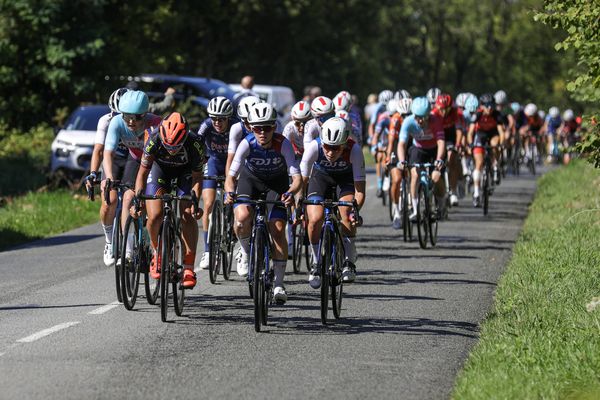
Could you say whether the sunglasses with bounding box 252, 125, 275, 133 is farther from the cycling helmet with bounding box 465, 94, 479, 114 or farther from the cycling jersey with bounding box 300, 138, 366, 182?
the cycling helmet with bounding box 465, 94, 479, 114

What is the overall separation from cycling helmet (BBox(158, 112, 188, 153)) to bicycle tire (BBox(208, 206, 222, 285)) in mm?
2486

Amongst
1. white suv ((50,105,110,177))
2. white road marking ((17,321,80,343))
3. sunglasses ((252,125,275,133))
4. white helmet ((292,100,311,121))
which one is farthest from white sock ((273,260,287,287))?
white suv ((50,105,110,177))

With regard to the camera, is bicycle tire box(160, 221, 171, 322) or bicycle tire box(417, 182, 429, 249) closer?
bicycle tire box(160, 221, 171, 322)

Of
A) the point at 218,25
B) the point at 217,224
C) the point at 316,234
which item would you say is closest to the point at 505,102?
the point at 217,224

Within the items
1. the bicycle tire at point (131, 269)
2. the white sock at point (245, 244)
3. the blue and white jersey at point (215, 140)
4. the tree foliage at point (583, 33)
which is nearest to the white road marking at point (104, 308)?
the bicycle tire at point (131, 269)

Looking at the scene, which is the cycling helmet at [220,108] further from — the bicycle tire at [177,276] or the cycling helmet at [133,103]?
the bicycle tire at [177,276]

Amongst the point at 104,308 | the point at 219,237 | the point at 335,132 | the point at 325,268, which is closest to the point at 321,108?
the point at 219,237

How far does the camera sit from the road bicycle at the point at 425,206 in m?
18.3

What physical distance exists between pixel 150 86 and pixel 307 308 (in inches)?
863

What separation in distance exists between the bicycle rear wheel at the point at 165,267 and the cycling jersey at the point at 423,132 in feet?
24.4

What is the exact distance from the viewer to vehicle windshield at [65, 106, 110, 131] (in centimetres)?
2766

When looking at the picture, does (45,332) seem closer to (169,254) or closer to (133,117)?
(169,254)

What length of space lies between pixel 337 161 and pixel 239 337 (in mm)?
2589

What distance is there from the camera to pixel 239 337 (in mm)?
10773
